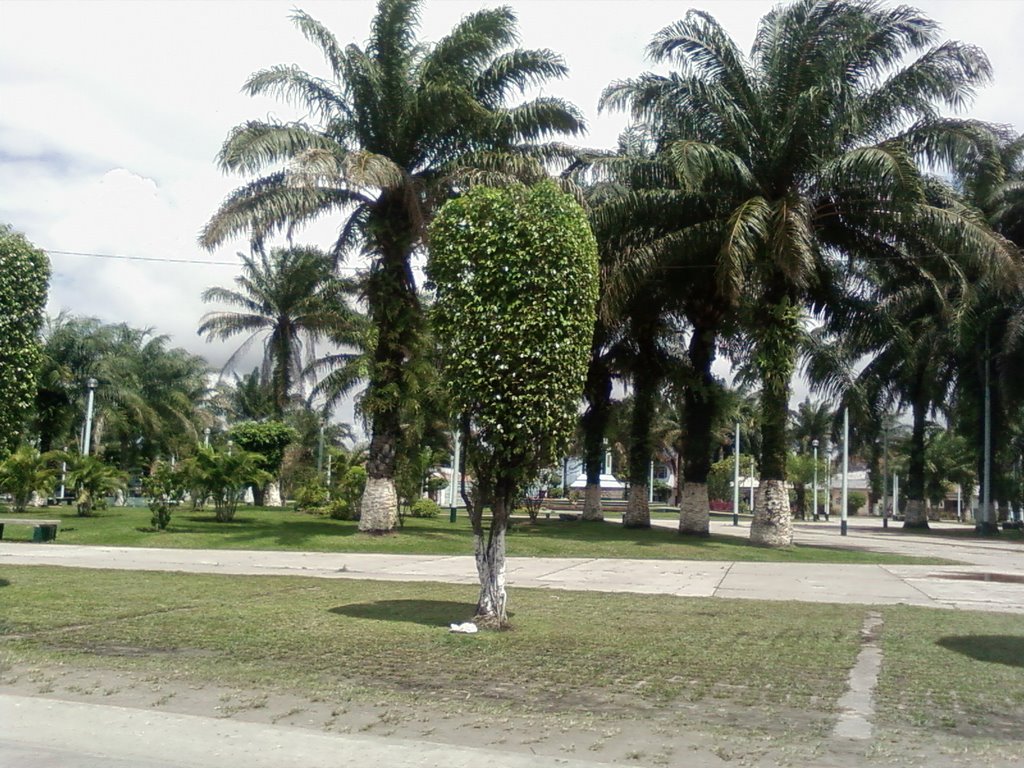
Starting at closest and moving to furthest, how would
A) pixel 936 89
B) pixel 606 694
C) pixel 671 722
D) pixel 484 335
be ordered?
pixel 671 722 → pixel 606 694 → pixel 484 335 → pixel 936 89

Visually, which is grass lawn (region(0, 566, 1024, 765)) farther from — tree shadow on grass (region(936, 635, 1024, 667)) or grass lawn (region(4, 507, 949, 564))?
grass lawn (region(4, 507, 949, 564))

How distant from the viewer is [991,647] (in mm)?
10680

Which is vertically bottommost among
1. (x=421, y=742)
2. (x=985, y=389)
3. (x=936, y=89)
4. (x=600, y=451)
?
(x=421, y=742)

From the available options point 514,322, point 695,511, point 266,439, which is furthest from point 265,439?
point 514,322

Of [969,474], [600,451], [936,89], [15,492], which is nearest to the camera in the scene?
[936,89]

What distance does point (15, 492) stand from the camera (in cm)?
3089

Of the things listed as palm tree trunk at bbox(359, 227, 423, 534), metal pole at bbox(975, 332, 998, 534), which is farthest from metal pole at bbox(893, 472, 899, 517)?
palm tree trunk at bbox(359, 227, 423, 534)

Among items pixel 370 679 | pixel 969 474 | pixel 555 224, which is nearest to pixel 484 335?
pixel 555 224

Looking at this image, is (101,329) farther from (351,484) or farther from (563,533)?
(563,533)

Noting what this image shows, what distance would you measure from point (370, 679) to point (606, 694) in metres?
1.97

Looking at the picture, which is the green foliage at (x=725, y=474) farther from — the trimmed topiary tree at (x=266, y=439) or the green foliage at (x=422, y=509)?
the trimmed topiary tree at (x=266, y=439)

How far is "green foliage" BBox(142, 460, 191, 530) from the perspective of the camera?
25.4 metres

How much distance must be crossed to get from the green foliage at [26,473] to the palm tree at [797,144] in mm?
19144

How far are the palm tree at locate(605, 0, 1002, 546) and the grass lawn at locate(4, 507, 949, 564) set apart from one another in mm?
1967
